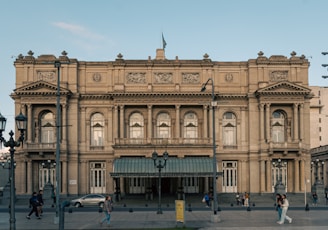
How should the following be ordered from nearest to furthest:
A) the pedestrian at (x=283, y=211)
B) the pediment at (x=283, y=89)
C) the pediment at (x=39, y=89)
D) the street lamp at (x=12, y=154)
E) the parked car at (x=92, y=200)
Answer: the street lamp at (x=12, y=154), the pedestrian at (x=283, y=211), the parked car at (x=92, y=200), the pediment at (x=39, y=89), the pediment at (x=283, y=89)

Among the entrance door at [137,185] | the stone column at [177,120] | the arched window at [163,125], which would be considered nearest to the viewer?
the stone column at [177,120]

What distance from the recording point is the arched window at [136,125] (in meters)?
76.2

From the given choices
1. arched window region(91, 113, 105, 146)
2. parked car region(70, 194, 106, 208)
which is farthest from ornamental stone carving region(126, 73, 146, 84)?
parked car region(70, 194, 106, 208)

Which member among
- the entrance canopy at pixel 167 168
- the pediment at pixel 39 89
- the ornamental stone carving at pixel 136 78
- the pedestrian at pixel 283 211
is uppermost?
the ornamental stone carving at pixel 136 78

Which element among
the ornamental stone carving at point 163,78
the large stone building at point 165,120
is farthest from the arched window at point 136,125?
the ornamental stone carving at point 163,78

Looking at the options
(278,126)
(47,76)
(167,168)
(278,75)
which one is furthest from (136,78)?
(278,126)

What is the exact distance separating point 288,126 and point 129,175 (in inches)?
857

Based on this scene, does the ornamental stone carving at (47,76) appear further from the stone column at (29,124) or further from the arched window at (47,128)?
the arched window at (47,128)

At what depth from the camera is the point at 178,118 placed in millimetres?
74938

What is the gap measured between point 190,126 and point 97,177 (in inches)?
547

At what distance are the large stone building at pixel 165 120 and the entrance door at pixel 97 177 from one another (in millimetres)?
130

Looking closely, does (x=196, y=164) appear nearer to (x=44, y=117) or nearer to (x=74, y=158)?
(x=74, y=158)

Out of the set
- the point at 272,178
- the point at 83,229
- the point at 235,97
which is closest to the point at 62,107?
the point at 235,97

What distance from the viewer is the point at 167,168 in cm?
7138
